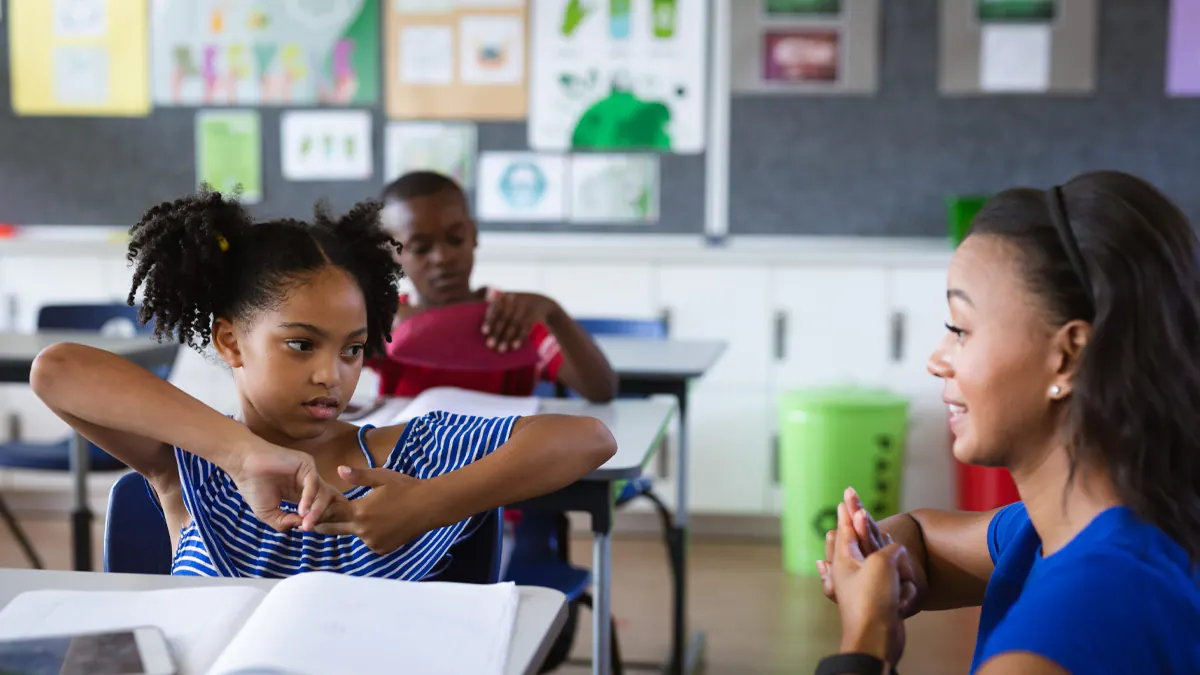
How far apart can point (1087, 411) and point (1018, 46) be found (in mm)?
3410

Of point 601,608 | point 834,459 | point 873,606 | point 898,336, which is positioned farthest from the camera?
point 898,336

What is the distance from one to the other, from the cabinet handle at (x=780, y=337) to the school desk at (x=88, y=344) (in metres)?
1.83

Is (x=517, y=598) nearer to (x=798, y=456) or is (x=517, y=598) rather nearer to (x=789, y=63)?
(x=798, y=456)

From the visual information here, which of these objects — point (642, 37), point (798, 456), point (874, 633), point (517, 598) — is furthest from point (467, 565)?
point (642, 37)

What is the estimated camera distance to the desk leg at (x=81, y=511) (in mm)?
2656

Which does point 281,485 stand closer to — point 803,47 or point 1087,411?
point 1087,411

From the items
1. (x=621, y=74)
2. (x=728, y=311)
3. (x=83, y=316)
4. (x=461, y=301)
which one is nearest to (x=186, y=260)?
(x=461, y=301)

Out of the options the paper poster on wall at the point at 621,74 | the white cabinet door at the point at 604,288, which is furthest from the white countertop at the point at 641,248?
the paper poster on wall at the point at 621,74

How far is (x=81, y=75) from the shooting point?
423 cm

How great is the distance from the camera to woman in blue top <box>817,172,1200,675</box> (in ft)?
2.50

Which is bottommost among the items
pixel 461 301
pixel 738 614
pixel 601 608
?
pixel 738 614

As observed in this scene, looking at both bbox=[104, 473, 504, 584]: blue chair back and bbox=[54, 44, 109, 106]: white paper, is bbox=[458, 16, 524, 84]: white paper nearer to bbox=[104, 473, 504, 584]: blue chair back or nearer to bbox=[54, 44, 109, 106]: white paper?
bbox=[54, 44, 109, 106]: white paper

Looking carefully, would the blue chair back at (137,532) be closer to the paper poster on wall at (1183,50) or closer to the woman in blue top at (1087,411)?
the woman in blue top at (1087,411)

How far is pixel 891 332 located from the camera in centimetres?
375
